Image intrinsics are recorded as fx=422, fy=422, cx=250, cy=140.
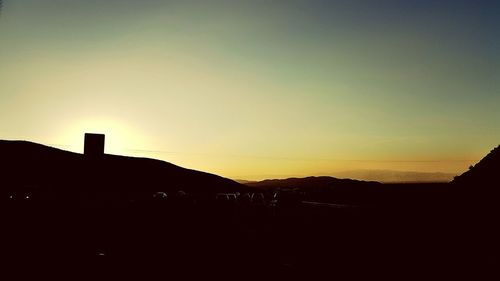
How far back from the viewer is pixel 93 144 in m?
10.9

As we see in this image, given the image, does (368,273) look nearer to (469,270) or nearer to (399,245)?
(399,245)

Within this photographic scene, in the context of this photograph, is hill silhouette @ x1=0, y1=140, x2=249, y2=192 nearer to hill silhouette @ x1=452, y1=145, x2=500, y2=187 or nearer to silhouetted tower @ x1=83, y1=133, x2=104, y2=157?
silhouetted tower @ x1=83, y1=133, x2=104, y2=157

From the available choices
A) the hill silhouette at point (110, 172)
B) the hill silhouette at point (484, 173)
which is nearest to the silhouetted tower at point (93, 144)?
the hill silhouette at point (484, 173)

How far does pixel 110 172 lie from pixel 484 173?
44.5m

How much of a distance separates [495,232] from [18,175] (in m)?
42.3

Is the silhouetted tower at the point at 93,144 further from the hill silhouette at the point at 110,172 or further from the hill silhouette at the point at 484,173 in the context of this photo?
the hill silhouette at the point at 110,172

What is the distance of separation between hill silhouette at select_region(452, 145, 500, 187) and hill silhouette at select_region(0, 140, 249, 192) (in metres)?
20.9

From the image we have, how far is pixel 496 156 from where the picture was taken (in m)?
14.0

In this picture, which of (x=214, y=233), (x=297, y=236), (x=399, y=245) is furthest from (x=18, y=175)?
(x=399, y=245)

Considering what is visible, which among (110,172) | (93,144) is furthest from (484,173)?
(110,172)

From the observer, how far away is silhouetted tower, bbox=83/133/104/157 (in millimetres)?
10859

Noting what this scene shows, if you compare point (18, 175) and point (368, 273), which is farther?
point (18, 175)

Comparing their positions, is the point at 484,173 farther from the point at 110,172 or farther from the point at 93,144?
the point at 110,172

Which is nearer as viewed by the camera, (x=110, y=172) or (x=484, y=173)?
(x=484, y=173)
